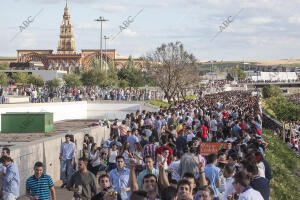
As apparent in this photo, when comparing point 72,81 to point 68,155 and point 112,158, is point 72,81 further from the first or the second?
point 112,158

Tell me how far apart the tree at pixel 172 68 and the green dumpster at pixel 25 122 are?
92.6ft

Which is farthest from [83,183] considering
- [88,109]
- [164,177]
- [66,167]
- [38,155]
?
[88,109]

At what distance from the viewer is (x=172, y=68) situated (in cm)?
5612

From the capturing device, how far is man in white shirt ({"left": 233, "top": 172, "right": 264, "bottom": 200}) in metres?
6.10

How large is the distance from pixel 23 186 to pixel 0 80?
5636 cm

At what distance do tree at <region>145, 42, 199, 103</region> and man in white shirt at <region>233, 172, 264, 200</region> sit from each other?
154 ft

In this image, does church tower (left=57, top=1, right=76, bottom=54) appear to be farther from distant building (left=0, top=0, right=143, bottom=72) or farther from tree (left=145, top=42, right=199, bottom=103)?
tree (left=145, top=42, right=199, bottom=103)

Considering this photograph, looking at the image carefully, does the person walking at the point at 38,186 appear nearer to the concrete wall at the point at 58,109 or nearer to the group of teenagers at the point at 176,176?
the group of teenagers at the point at 176,176

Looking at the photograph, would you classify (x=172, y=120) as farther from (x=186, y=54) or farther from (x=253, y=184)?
(x=186, y=54)

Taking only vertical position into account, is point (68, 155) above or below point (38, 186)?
below

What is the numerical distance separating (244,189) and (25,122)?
69.1 feet

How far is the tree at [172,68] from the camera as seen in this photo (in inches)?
2184

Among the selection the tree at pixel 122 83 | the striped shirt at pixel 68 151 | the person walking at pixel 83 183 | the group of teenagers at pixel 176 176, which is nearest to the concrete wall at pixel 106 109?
the tree at pixel 122 83

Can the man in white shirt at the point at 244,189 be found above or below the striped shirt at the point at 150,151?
above
